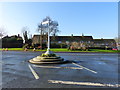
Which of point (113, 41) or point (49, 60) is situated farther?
point (113, 41)

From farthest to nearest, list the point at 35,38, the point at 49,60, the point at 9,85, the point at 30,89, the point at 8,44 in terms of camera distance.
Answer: the point at 35,38
the point at 8,44
the point at 49,60
the point at 9,85
the point at 30,89

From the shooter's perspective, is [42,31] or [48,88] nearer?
[48,88]

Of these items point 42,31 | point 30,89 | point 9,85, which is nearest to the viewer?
point 30,89

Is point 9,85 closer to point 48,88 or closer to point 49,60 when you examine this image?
point 48,88

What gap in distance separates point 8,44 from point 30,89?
44.5 meters

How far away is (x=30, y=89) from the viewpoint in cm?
393

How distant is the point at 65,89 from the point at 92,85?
44.1 inches

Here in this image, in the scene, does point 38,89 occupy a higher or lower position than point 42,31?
lower

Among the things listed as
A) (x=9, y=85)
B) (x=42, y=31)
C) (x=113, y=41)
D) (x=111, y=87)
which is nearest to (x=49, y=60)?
(x=9, y=85)

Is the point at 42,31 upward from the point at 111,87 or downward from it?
upward

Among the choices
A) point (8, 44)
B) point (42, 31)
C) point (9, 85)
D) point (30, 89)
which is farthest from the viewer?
point (8, 44)

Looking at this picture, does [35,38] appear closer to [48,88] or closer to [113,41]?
[113,41]

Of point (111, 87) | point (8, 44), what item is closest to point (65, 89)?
point (111, 87)

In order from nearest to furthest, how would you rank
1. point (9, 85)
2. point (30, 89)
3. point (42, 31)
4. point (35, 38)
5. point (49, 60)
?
point (30, 89)
point (9, 85)
point (49, 60)
point (42, 31)
point (35, 38)
